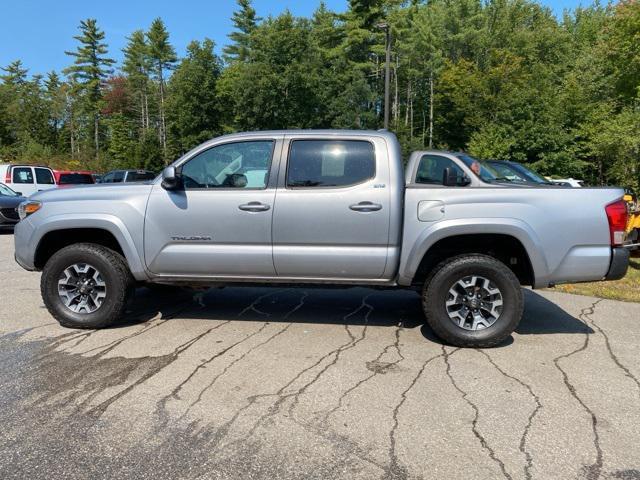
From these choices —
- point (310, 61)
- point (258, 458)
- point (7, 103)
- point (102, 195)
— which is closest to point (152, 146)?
point (310, 61)

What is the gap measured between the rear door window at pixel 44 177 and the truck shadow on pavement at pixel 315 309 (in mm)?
13461

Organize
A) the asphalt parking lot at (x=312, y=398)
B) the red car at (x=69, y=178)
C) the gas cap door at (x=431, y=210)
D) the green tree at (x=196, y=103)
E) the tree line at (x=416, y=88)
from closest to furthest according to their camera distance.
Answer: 1. the asphalt parking lot at (x=312, y=398)
2. the gas cap door at (x=431, y=210)
3. the red car at (x=69, y=178)
4. the tree line at (x=416, y=88)
5. the green tree at (x=196, y=103)

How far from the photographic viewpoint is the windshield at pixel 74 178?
18.5 m

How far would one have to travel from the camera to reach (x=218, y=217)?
15.3 feet

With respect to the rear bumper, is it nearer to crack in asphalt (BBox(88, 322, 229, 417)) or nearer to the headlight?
crack in asphalt (BBox(88, 322, 229, 417))

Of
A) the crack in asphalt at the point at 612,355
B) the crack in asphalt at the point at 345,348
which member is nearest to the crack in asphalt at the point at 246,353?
the crack in asphalt at the point at 345,348

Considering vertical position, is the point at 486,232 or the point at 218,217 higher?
the point at 218,217

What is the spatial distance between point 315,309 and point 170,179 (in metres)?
2.26

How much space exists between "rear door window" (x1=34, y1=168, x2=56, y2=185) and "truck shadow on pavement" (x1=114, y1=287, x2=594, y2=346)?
44.2 feet

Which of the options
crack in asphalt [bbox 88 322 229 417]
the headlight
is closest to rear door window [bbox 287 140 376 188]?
crack in asphalt [bbox 88 322 229 417]

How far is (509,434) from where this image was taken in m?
3.05

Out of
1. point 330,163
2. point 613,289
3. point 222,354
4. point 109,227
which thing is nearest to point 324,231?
point 330,163

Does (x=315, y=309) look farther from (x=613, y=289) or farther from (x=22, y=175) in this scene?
(x=22, y=175)

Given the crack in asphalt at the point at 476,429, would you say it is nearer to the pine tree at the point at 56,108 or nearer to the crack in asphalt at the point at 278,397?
the crack in asphalt at the point at 278,397
